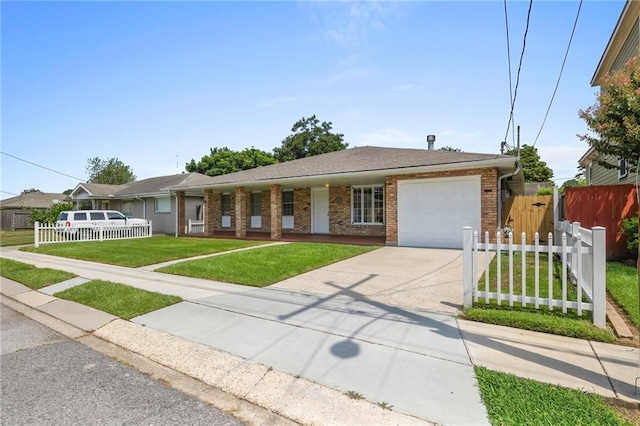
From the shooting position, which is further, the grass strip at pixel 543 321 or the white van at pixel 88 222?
the white van at pixel 88 222

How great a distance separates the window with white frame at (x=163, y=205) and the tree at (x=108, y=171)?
36.4 metres

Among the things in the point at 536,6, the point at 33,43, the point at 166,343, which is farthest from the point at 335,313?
the point at 33,43

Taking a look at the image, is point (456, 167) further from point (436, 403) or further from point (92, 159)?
point (92, 159)

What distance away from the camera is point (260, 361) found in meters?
3.52

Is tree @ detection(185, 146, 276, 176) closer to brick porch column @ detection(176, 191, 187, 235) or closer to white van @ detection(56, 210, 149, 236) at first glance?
white van @ detection(56, 210, 149, 236)

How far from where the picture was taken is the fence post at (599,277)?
407 centimetres

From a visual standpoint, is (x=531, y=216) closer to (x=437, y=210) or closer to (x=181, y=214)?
(x=437, y=210)

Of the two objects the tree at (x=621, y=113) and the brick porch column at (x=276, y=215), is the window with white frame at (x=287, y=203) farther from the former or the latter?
the tree at (x=621, y=113)

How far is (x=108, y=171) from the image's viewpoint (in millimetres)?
53844

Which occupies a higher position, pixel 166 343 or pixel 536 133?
pixel 536 133

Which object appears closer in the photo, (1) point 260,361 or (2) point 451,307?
(1) point 260,361

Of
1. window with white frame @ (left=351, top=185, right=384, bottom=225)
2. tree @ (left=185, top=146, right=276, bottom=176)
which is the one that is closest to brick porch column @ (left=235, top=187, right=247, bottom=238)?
window with white frame @ (left=351, top=185, right=384, bottom=225)

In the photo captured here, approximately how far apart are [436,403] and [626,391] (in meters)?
1.60

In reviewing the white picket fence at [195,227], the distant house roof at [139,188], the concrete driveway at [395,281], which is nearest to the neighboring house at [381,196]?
the white picket fence at [195,227]
